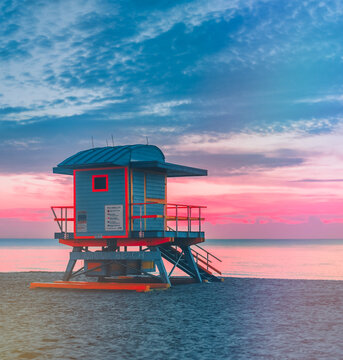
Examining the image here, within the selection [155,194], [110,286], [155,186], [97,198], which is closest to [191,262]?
[155,194]

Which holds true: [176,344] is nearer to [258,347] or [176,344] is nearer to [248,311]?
[258,347]

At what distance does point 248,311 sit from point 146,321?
3.56m

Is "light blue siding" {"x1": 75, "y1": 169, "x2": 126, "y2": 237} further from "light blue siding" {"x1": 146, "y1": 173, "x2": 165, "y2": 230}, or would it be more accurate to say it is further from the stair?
the stair

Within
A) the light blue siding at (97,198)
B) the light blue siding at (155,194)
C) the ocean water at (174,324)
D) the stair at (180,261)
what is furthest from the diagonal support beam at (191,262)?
the light blue siding at (97,198)

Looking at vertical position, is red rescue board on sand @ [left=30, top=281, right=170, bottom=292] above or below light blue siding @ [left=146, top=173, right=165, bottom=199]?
below

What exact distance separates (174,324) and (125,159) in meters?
10.4

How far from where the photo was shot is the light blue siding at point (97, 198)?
24.4 metres

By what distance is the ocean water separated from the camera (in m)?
11.7

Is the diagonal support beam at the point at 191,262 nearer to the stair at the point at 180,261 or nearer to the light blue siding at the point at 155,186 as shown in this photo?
the stair at the point at 180,261

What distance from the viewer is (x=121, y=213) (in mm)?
24375

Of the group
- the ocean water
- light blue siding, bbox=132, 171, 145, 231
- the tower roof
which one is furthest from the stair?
the tower roof

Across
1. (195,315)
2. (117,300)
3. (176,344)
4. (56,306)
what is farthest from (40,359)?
(117,300)

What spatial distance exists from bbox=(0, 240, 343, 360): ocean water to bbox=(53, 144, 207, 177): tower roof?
512 centimetres

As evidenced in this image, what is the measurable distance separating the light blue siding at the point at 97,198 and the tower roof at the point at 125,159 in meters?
0.49
